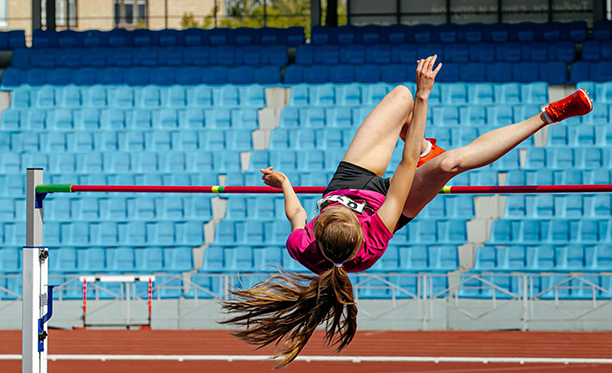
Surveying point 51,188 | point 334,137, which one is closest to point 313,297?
point 51,188

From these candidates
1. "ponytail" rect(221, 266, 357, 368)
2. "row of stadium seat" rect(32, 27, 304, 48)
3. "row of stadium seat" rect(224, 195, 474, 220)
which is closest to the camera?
"ponytail" rect(221, 266, 357, 368)

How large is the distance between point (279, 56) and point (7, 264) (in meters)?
5.22

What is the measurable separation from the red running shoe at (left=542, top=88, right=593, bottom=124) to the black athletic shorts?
2.59 ft

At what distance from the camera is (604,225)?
10.8 m

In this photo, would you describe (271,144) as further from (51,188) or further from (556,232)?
(51,188)

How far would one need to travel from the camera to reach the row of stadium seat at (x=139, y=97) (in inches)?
499

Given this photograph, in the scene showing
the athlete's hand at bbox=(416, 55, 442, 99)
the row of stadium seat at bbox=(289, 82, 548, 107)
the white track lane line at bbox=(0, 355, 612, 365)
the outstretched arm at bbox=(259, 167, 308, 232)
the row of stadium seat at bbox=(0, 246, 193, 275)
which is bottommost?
the white track lane line at bbox=(0, 355, 612, 365)

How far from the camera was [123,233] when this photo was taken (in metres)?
11.2

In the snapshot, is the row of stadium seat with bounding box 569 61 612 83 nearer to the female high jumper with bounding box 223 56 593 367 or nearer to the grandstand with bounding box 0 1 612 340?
the grandstand with bounding box 0 1 612 340

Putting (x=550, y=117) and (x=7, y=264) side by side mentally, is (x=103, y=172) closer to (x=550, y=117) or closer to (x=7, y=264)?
(x=7, y=264)

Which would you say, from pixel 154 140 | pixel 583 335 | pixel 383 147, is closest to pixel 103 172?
pixel 154 140

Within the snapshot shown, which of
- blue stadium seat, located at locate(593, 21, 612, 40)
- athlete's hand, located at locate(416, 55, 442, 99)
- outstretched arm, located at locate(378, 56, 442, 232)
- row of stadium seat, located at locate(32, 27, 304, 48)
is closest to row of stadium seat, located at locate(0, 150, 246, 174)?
row of stadium seat, located at locate(32, 27, 304, 48)

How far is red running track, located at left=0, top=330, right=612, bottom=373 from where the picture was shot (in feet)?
26.7

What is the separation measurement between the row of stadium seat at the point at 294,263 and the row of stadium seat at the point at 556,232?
2.31 ft
